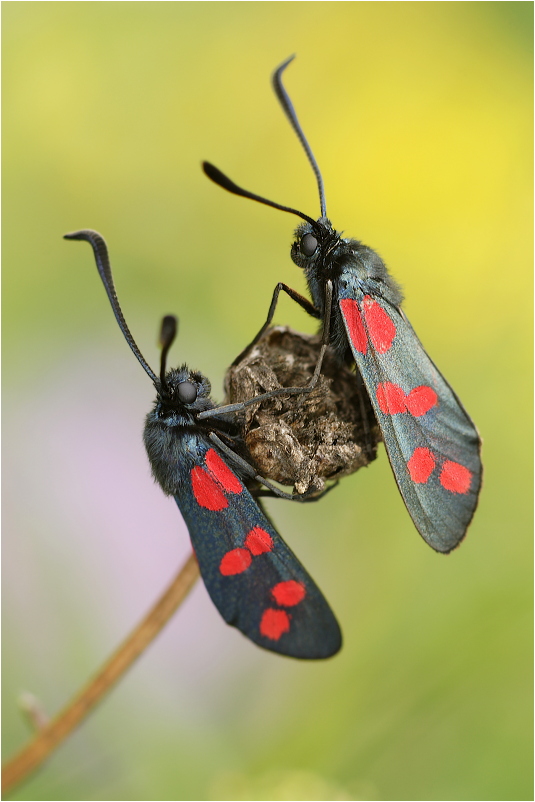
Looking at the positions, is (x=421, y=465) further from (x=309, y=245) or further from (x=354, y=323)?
(x=309, y=245)

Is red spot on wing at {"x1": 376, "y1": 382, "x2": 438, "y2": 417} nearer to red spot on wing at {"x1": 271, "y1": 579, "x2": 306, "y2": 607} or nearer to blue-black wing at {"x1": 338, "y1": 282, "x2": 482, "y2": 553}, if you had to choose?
blue-black wing at {"x1": 338, "y1": 282, "x2": 482, "y2": 553}

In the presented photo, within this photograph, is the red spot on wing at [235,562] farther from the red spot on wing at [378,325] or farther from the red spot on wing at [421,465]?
the red spot on wing at [378,325]

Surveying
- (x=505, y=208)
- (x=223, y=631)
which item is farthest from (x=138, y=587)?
(x=505, y=208)

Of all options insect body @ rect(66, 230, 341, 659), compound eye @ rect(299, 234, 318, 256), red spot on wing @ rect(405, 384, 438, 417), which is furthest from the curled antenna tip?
red spot on wing @ rect(405, 384, 438, 417)

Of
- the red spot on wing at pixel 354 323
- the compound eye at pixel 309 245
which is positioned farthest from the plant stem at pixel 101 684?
the compound eye at pixel 309 245

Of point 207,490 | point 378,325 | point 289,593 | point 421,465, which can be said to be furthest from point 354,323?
point 289,593

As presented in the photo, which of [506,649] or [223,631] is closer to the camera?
[506,649]

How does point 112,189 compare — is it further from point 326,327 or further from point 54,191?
point 326,327

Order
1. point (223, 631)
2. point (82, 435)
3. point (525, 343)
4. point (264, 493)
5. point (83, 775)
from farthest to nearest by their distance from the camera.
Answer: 1. point (82, 435)
2. point (223, 631)
3. point (525, 343)
4. point (83, 775)
5. point (264, 493)
